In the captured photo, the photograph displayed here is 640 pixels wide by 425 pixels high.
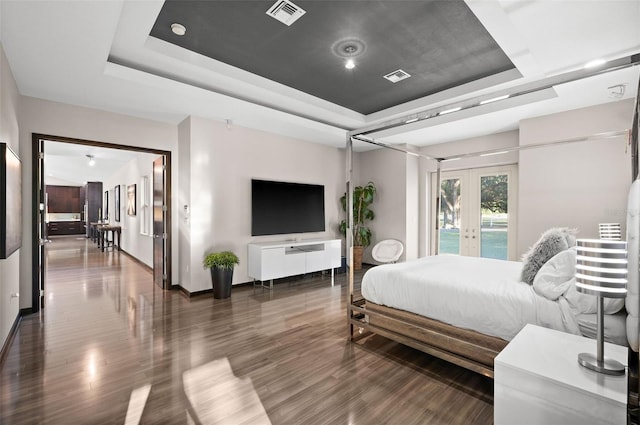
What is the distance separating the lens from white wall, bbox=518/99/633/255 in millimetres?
3814

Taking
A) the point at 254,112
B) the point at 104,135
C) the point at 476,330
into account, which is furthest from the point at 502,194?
the point at 104,135

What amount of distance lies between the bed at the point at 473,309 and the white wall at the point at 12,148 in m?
3.12

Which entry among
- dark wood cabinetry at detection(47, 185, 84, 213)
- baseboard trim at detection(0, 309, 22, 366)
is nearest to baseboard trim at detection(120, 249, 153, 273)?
baseboard trim at detection(0, 309, 22, 366)

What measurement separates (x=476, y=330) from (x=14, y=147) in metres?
4.66

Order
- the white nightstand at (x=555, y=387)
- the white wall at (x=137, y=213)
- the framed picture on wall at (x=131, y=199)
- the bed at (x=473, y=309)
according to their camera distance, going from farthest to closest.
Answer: the framed picture on wall at (x=131, y=199) → the white wall at (x=137, y=213) → the bed at (x=473, y=309) → the white nightstand at (x=555, y=387)

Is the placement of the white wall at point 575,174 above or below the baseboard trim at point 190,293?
above

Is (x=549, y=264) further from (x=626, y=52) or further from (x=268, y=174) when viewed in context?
(x=268, y=174)

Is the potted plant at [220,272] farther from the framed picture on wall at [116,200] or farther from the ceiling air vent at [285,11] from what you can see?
the framed picture on wall at [116,200]

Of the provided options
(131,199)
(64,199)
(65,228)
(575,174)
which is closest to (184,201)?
(131,199)

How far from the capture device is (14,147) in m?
3.14

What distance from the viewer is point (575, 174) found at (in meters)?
4.10

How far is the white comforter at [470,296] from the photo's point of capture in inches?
79.0

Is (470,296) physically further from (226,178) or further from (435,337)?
(226,178)

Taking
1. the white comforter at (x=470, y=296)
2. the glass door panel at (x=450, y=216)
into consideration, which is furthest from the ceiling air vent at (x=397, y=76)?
the glass door panel at (x=450, y=216)
